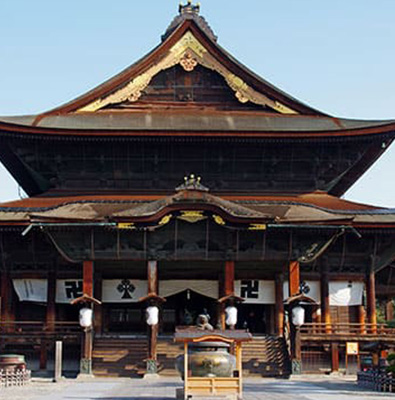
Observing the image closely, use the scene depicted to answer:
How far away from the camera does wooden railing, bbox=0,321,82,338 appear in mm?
29377

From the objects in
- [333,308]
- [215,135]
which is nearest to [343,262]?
[333,308]

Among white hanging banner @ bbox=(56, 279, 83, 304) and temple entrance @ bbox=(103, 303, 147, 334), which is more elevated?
white hanging banner @ bbox=(56, 279, 83, 304)

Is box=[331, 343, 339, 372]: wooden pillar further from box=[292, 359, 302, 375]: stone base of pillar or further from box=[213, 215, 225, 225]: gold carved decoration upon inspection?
box=[213, 215, 225, 225]: gold carved decoration

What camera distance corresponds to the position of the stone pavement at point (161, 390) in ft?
64.2

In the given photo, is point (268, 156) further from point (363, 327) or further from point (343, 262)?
point (363, 327)

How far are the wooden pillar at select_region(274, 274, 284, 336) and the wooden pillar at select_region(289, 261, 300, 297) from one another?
2356mm

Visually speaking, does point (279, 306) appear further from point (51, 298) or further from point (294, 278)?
point (51, 298)

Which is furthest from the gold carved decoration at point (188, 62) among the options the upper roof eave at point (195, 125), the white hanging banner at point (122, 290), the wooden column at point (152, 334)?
the wooden column at point (152, 334)

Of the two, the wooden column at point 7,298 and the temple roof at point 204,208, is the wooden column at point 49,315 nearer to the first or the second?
the wooden column at point 7,298

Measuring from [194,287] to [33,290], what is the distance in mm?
7403

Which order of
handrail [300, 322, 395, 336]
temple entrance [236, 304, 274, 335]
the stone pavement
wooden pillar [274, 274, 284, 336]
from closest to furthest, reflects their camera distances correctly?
1. the stone pavement
2. handrail [300, 322, 395, 336]
3. wooden pillar [274, 274, 284, 336]
4. temple entrance [236, 304, 274, 335]

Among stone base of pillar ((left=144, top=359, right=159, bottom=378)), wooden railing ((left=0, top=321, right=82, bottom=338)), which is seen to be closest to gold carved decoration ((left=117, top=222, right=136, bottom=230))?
wooden railing ((left=0, top=321, right=82, bottom=338))

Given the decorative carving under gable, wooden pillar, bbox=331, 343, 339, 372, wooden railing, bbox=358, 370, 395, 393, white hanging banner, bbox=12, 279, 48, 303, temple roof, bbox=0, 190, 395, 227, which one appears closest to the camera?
wooden railing, bbox=358, 370, 395, 393

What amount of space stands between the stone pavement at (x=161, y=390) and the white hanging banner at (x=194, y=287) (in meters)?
6.25
